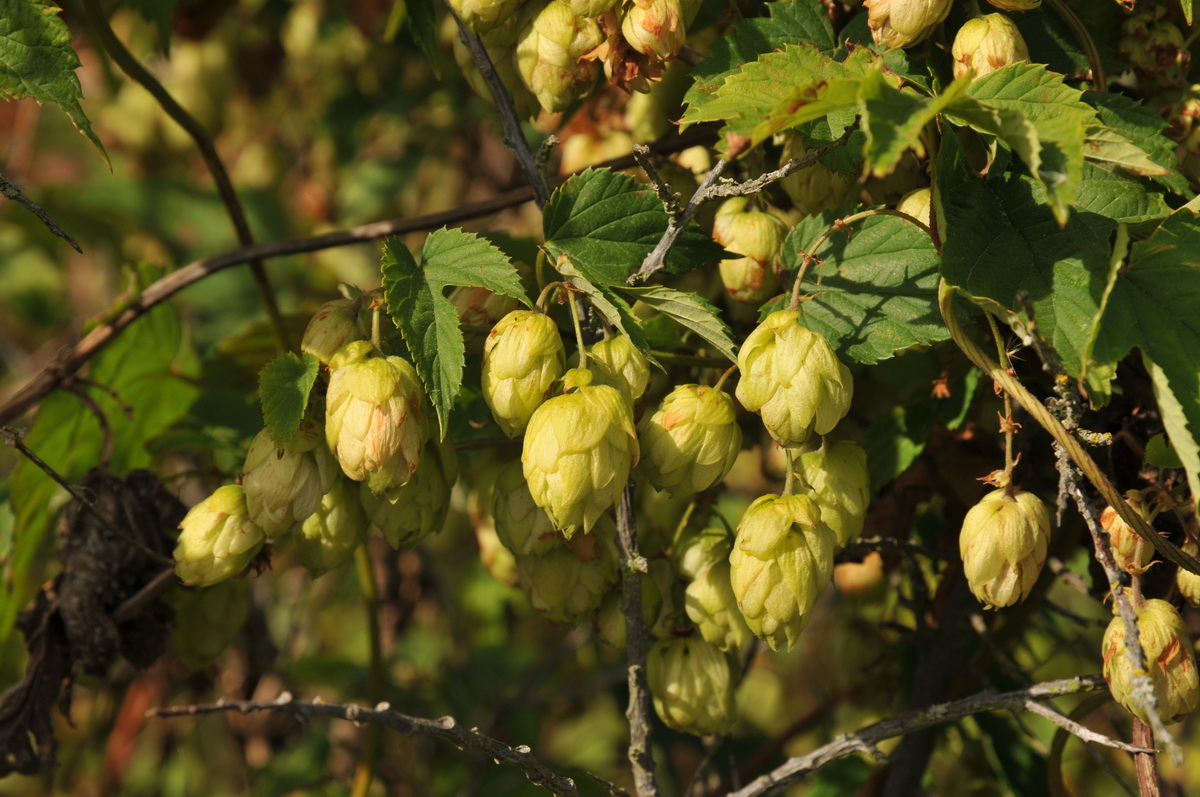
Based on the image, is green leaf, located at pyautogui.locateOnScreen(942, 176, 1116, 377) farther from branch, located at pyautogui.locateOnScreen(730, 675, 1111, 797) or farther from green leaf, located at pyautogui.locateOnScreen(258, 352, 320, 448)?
green leaf, located at pyautogui.locateOnScreen(258, 352, 320, 448)

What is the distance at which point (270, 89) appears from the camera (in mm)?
3535

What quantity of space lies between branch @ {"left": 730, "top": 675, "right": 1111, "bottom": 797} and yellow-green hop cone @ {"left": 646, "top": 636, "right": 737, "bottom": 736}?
0.10 metres

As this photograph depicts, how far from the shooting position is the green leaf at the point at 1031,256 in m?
1.08

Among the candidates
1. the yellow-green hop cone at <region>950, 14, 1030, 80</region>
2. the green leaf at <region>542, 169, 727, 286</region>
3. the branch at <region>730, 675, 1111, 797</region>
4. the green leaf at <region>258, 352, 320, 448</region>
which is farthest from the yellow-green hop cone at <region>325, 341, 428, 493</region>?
the yellow-green hop cone at <region>950, 14, 1030, 80</region>

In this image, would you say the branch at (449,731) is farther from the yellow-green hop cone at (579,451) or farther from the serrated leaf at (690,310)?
the serrated leaf at (690,310)

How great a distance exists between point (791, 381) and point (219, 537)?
2.35ft

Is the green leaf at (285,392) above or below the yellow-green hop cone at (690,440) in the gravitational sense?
A: above

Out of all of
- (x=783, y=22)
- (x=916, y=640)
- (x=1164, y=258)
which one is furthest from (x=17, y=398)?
(x=1164, y=258)

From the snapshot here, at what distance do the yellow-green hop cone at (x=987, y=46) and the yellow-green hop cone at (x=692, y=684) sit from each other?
30.2 inches

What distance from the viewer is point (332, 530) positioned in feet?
4.20

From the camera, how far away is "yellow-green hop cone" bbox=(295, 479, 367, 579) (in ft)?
4.20

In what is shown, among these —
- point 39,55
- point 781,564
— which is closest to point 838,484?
point 781,564

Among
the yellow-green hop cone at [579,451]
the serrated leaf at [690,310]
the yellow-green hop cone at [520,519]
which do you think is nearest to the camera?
the yellow-green hop cone at [579,451]

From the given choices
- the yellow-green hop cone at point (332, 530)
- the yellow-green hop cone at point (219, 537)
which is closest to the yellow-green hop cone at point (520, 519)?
the yellow-green hop cone at point (332, 530)
